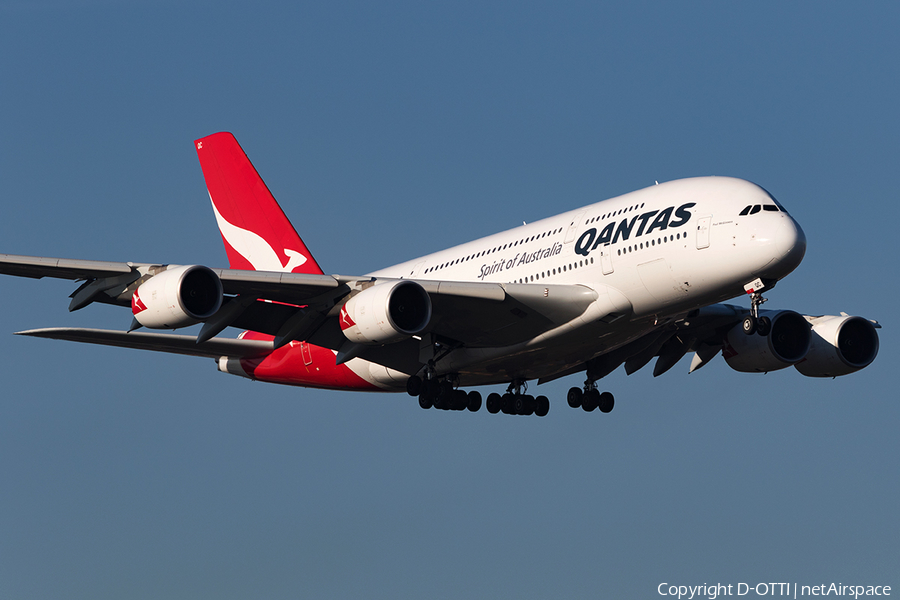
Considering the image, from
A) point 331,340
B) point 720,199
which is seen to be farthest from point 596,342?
point 331,340

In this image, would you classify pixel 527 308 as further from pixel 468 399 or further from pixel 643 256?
pixel 468 399

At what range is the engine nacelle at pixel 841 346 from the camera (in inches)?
1443

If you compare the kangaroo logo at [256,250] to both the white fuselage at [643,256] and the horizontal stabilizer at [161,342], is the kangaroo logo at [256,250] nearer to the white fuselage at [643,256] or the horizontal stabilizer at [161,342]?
the horizontal stabilizer at [161,342]

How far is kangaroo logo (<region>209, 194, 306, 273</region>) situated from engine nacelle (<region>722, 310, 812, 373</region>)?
1549cm

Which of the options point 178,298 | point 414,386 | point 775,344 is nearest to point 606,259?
point 414,386

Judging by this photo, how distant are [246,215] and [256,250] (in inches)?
72.1

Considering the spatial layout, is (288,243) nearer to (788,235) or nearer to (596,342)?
(596,342)

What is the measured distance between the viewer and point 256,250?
139 ft

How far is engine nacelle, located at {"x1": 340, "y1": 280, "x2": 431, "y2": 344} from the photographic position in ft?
93.0

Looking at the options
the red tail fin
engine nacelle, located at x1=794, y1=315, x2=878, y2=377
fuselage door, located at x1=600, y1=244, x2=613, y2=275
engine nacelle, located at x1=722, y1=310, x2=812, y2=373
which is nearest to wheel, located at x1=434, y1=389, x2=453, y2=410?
fuselage door, located at x1=600, y1=244, x2=613, y2=275

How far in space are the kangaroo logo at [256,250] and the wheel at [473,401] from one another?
336 inches

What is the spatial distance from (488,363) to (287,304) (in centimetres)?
630

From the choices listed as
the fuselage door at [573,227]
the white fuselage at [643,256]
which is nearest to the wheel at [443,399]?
the white fuselage at [643,256]

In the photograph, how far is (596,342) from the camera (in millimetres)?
31500
